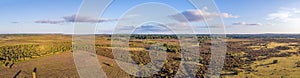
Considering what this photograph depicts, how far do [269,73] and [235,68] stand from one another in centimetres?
530

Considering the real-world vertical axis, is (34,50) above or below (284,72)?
above

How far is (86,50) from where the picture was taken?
4003 centimetres

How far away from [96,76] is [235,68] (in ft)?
92.7

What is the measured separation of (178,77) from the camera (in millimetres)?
41406

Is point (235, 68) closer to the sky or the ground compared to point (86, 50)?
closer to the ground

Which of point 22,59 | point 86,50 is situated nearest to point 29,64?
point 22,59

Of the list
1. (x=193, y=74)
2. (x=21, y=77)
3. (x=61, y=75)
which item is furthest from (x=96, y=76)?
(x=193, y=74)

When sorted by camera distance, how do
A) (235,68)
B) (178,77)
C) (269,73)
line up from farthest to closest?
(235,68)
(269,73)
(178,77)

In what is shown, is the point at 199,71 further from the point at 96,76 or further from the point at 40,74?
the point at 40,74

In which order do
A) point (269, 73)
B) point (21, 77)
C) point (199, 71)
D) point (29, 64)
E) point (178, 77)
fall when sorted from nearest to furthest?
point (21, 77), point (29, 64), point (178, 77), point (199, 71), point (269, 73)

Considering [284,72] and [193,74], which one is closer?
[193,74]

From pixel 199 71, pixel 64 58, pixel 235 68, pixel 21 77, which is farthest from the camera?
pixel 235 68

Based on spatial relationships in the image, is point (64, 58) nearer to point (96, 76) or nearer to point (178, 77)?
point (96, 76)

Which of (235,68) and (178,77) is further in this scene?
(235,68)
